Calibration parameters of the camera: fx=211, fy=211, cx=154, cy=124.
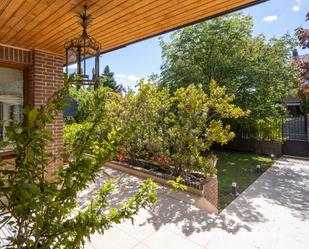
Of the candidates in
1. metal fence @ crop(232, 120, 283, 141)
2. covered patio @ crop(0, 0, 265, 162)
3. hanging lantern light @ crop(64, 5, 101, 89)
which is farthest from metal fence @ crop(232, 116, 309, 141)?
hanging lantern light @ crop(64, 5, 101, 89)

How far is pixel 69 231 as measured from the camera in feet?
4.14

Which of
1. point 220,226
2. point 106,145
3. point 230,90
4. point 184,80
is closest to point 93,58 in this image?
point 106,145

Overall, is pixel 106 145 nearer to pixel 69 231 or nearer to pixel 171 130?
pixel 69 231

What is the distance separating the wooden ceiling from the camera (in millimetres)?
2285

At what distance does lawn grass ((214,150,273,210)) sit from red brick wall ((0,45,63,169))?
3.92 meters

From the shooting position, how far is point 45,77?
4.04m

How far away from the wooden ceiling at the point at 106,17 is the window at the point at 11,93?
629mm

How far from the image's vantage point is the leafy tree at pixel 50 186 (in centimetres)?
107

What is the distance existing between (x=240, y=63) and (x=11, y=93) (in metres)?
7.58

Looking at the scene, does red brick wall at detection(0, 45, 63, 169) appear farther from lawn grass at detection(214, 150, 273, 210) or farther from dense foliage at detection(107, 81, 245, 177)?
lawn grass at detection(214, 150, 273, 210)

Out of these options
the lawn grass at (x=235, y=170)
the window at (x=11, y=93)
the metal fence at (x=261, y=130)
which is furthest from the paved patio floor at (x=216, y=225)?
the metal fence at (x=261, y=130)

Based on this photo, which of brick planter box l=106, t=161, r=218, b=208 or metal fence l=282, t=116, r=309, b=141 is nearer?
brick planter box l=106, t=161, r=218, b=208

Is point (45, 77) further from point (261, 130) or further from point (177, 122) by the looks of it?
point (261, 130)

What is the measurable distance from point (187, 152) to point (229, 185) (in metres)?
2.10
